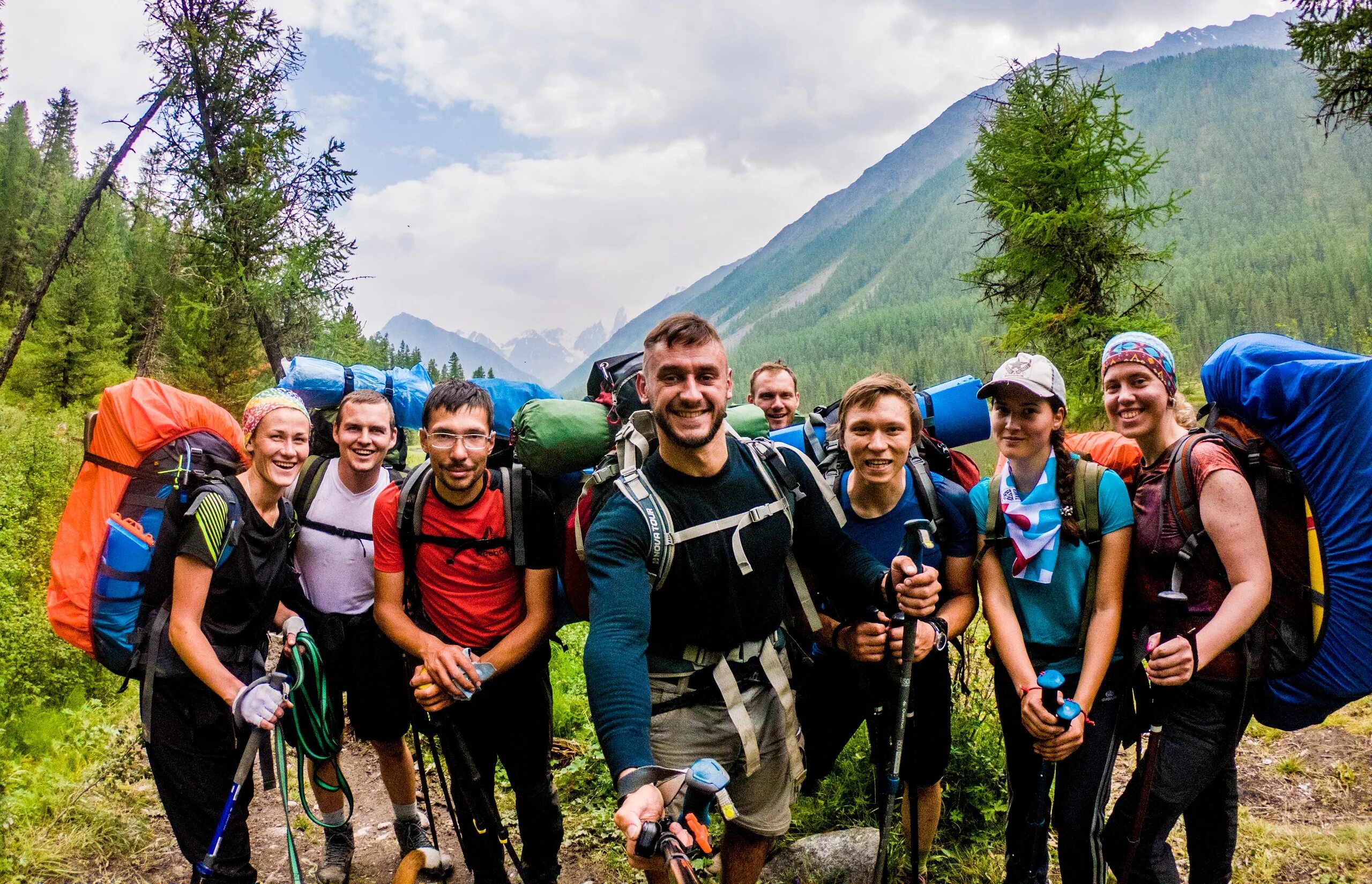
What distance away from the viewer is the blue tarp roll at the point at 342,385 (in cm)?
450

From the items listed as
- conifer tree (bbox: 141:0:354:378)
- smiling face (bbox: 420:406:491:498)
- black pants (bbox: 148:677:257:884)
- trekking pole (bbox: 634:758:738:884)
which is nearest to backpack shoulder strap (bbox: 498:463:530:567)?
smiling face (bbox: 420:406:491:498)

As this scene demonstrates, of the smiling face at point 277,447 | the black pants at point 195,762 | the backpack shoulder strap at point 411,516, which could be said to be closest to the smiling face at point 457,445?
the backpack shoulder strap at point 411,516

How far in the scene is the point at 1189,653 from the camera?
2832 mm

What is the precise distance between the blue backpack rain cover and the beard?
6.87 ft

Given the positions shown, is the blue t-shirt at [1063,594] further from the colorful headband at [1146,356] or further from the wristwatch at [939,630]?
the colorful headband at [1146,356]

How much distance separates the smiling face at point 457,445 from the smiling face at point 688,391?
1209 mm

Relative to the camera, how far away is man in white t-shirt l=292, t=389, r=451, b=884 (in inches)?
164

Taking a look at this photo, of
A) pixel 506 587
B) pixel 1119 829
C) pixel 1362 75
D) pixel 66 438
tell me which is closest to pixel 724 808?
pixel 506 587

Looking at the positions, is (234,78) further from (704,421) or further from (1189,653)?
(1189,653)

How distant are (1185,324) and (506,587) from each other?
414ft

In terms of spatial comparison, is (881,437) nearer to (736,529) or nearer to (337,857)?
(736,529)

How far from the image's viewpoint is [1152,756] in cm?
303

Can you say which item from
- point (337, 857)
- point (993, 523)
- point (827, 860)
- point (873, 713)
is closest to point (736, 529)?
point (993, 523)

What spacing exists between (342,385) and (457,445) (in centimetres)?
156
